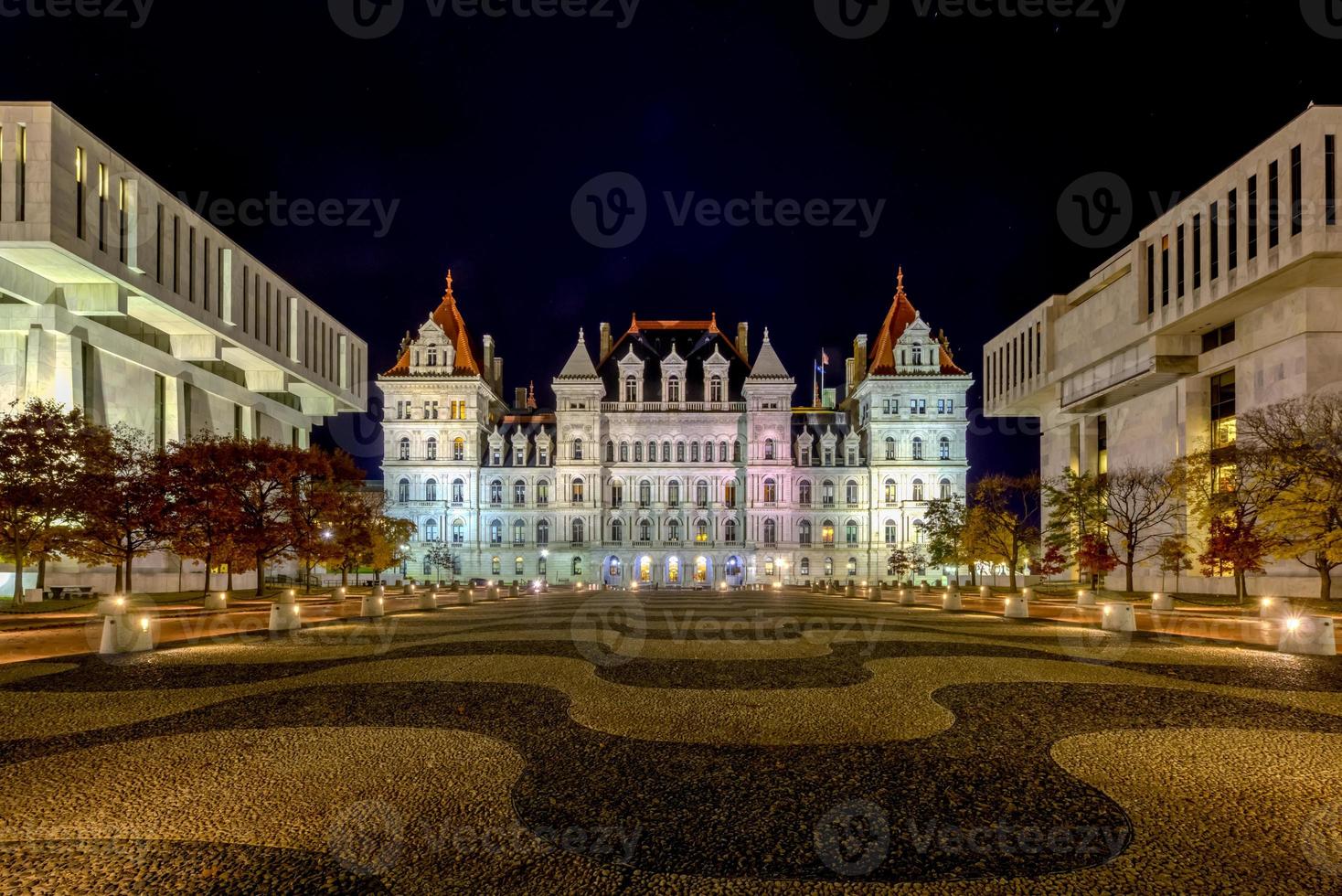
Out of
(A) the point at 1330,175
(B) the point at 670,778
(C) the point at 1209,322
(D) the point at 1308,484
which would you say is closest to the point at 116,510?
(B) the point at 670,778

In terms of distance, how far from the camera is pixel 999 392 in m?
73.3

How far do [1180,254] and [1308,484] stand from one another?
25.1 m

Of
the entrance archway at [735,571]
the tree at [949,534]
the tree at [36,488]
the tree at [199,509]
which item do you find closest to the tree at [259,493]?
the tree at [199,509]

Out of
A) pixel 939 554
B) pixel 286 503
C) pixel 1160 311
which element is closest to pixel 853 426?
pixel 939 554

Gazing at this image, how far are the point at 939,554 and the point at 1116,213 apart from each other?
29.0 m

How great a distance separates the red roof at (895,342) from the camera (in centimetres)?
7562

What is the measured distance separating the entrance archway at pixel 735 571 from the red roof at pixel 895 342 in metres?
22.9

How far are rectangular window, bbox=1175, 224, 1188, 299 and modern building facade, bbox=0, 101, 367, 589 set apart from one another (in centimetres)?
6102

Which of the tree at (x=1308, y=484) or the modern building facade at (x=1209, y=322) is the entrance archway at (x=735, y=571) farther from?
the tree at (x=1308, y=484)

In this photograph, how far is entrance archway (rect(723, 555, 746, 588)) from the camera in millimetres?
74688

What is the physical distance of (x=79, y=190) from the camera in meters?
38.6

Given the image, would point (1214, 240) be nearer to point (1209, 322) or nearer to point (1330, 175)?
point (1209, 322)

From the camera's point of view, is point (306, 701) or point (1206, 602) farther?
point (1206, 602)

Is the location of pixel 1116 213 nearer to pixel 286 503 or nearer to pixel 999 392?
pixel 999 392
